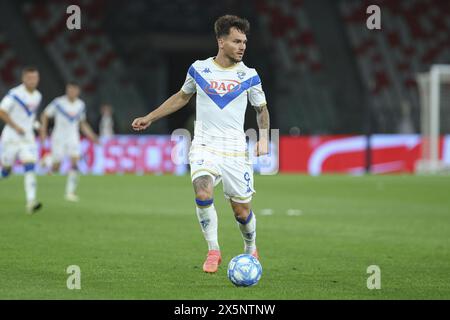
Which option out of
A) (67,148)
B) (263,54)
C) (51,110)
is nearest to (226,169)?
(67,148)

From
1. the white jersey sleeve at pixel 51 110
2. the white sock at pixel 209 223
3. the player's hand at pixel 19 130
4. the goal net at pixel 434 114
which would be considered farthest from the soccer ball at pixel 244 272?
the goal net at pixel 434 114

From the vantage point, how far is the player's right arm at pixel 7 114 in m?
15.2

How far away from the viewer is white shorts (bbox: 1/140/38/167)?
15.9 m

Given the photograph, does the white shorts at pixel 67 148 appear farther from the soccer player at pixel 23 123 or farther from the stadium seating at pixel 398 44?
the stadium seating at pixel 398 44

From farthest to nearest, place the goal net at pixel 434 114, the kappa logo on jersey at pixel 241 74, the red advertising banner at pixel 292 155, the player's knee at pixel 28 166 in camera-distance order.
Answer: the red advertising banner at pixel 292 155
the goal net at pixel 434 114
the player's knee at pixel 28 166
the kappa logo on jersey at pixel 241 74

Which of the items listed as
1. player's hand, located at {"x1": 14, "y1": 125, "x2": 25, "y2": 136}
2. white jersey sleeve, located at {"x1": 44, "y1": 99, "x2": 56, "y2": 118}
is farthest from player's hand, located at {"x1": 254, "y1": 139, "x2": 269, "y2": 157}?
white jersey sleeve, located at {"x1": 44, "y1": 99, "x2": 56, "y2": 118}

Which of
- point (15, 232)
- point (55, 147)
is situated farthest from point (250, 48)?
point (15, 232)

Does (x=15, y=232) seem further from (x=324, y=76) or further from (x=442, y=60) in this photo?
(x=442, y=60)

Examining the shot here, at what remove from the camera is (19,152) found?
16.1m

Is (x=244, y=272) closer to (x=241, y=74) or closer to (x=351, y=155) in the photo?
(x=241, y=74)

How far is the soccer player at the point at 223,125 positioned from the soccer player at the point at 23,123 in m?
7.15

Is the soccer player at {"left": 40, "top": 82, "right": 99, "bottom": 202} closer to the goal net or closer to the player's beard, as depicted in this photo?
the player's beard

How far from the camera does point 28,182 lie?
1548 centimetres

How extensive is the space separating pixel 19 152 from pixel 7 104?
877 millimetres
